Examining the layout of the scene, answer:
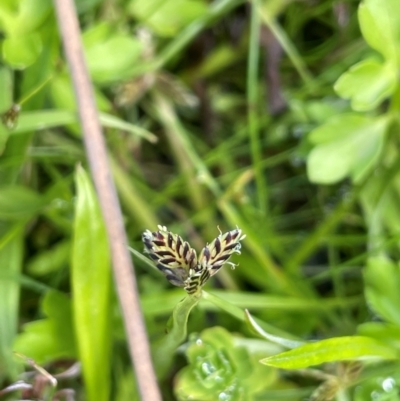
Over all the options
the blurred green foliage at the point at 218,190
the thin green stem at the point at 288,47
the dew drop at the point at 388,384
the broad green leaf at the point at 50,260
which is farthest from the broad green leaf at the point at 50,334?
the thin green stem at the point at 288,47

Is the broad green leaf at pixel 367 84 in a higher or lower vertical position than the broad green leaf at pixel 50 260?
higher

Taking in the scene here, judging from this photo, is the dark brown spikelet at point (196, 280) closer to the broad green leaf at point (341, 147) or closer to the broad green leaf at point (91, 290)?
the broad green leaf at point (91, 290)

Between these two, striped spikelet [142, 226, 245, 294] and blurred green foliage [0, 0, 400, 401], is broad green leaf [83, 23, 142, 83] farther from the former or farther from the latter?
striped spikelet [142, 226, 245, 294]

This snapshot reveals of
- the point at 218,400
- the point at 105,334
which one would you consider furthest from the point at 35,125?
the point at 218,400

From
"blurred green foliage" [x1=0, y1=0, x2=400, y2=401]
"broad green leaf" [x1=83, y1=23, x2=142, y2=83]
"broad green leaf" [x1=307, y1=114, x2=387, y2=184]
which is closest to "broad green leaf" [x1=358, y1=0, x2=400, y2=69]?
"blurred green foliage" [x1=0, y1=0, x2=400, y2=401]

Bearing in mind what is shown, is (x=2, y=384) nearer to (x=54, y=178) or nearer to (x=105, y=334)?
(x=105, y=334)

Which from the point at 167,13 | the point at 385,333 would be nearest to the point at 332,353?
the point at 385,333
